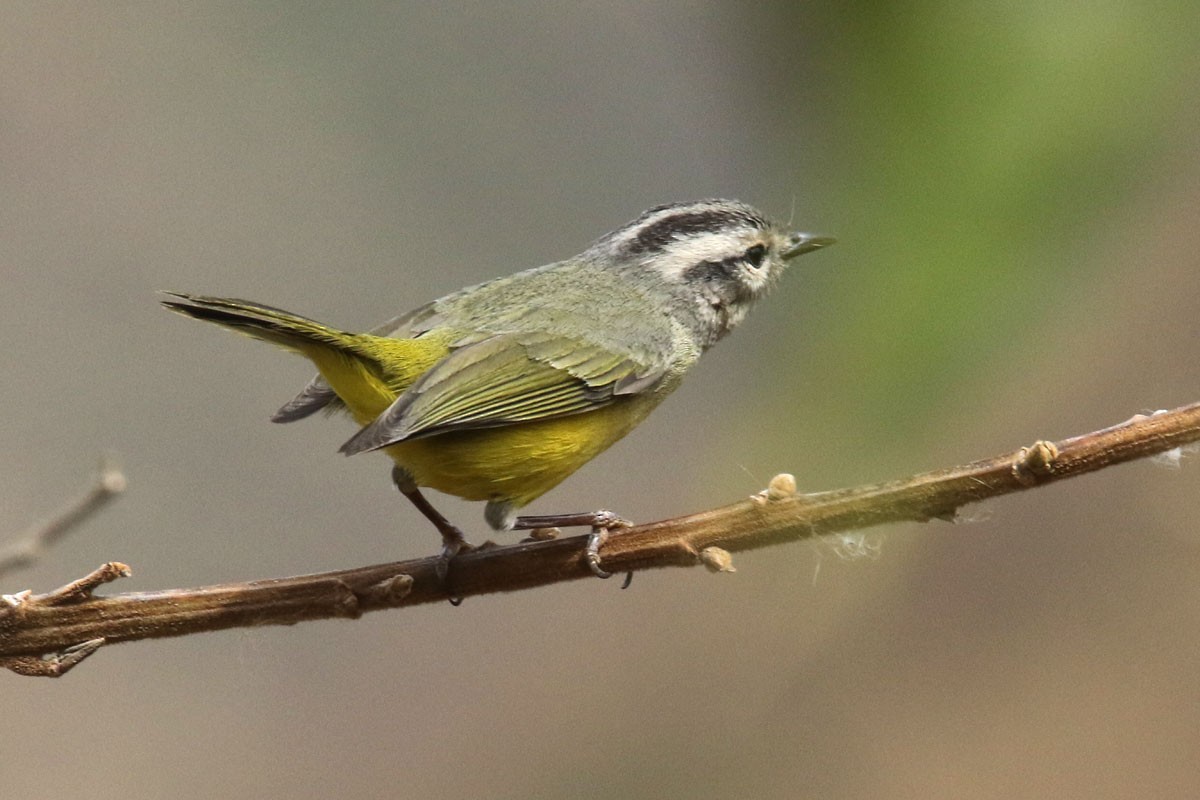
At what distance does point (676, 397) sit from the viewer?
605 cm

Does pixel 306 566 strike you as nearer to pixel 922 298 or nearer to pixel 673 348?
pixel 673 348

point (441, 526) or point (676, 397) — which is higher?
point (676, 397)

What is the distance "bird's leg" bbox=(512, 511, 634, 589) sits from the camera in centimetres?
254

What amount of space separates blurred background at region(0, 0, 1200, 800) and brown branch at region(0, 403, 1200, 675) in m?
2.09

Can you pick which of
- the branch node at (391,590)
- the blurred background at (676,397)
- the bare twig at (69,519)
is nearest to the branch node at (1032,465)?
the branch node at (391,590)

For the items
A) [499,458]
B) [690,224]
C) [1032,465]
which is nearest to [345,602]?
[499,458]

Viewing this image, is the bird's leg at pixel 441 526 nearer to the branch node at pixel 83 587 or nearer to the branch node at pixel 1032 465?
the branch node at pixel 83 587

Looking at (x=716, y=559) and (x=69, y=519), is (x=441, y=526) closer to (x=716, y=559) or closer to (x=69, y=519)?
(x=716, y=559)

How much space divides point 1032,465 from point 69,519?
165 cm

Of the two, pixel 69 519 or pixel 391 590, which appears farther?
pixel 391 590

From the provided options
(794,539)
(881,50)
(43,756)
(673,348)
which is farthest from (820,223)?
(43,756)

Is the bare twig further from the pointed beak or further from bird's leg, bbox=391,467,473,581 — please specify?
the pointed beak

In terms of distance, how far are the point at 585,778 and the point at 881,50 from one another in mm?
3100

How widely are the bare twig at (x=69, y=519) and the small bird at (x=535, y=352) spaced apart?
565 millimetres
